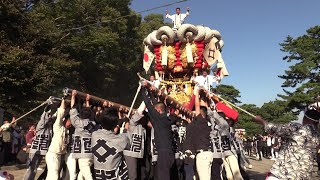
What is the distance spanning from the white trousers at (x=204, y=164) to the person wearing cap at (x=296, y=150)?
236 centimetres

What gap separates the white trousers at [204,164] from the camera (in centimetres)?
699

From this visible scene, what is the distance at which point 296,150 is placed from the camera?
4586mm

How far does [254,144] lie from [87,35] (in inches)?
638

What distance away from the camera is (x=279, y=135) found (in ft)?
15.4

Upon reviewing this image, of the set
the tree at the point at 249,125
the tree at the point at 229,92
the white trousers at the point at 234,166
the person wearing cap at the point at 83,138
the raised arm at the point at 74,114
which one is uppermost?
the tree at the point at 229,92

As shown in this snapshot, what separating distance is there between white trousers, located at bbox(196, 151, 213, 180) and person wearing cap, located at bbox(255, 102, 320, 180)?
7.74 ft

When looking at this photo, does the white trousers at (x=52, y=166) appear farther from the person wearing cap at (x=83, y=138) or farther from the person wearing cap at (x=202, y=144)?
the person wearing cap at (x=202, y=144)

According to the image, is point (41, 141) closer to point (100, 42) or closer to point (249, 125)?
point (100, 42)

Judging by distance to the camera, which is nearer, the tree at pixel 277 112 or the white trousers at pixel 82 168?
the white trousers at pixel 82 168

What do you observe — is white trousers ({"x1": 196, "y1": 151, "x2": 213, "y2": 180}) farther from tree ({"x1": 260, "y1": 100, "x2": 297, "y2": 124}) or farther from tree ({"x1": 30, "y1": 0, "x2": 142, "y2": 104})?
tree ({"x1": 260, "y1": 100, "x2": 297, "y2": 124})

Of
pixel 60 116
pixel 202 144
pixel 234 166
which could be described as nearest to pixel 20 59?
pixel 60 116

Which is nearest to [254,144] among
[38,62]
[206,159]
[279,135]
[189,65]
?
[189,65]

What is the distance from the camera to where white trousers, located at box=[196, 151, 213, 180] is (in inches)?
275

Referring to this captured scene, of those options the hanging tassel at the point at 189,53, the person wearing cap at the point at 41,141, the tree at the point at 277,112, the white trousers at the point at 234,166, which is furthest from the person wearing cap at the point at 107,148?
the tree at the point at 277,112
